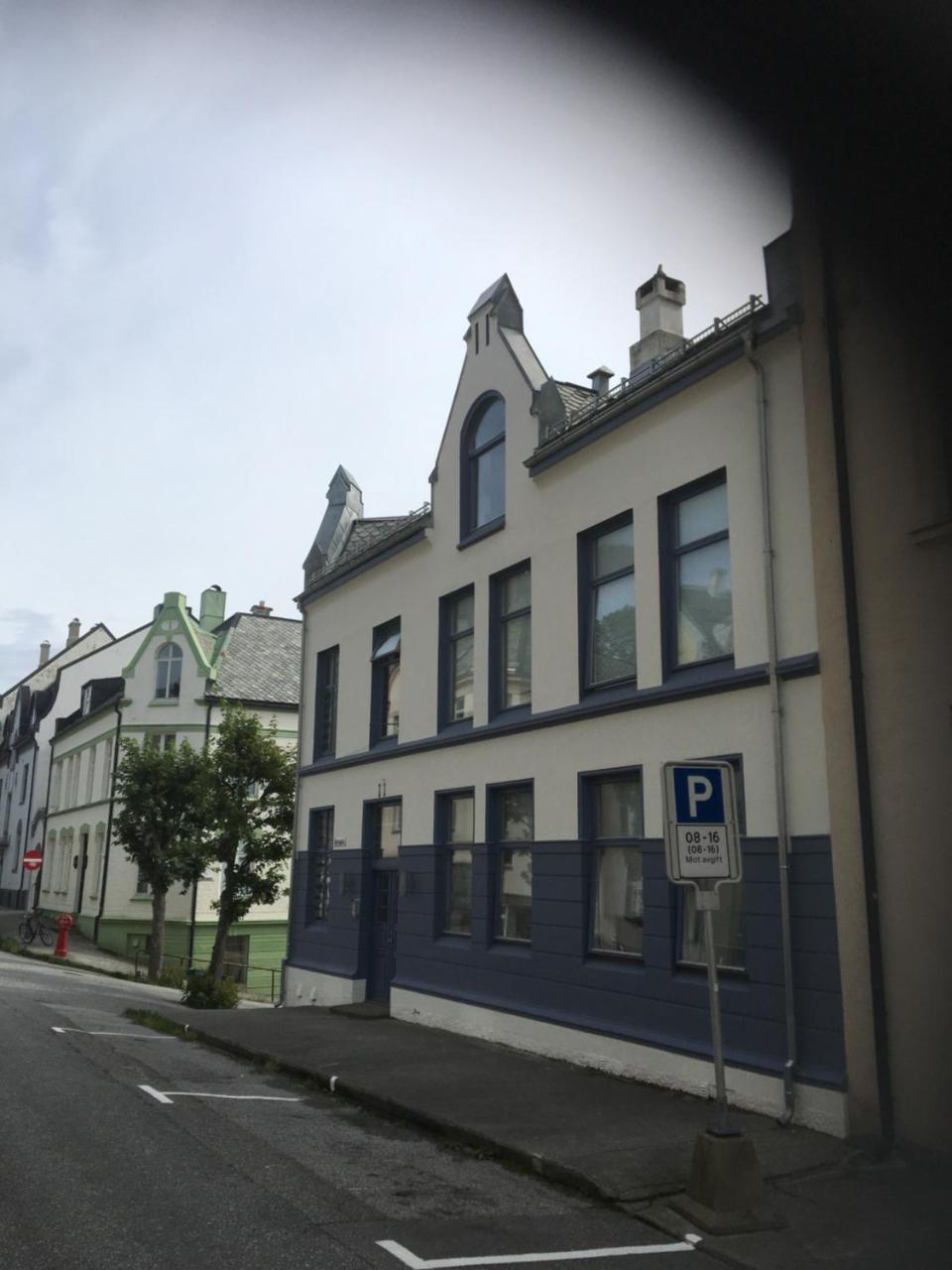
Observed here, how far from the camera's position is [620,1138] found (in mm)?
8766

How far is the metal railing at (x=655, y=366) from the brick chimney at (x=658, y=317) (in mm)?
1122

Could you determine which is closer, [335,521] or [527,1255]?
[527,1255]

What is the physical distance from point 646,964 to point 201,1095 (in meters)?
4.55

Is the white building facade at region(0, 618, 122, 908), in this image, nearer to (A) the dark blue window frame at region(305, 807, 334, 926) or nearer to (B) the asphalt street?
(A) the dark blue window frame at region(305, 807, 334, 926)

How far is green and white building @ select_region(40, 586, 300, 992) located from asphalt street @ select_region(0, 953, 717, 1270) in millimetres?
23190

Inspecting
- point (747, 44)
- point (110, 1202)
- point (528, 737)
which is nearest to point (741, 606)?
point (528, 737)

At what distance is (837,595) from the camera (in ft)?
31.5

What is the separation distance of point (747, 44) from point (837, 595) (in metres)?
4.77

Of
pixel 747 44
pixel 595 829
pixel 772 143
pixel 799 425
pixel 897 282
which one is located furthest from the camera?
pixel 595 829

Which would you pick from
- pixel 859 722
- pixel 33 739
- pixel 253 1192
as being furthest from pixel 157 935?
pixel 33 739

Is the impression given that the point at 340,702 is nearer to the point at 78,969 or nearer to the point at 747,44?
the point at 78,969

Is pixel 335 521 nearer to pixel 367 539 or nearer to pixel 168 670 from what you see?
pixel 367 539

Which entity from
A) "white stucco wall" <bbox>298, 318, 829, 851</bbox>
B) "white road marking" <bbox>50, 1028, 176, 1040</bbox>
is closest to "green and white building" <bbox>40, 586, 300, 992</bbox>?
"white stucco wall" <bbox>298, 318, 829, 851</bbox>

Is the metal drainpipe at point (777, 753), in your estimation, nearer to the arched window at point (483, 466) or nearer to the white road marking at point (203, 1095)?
the white road marking at point (203, 1095)
